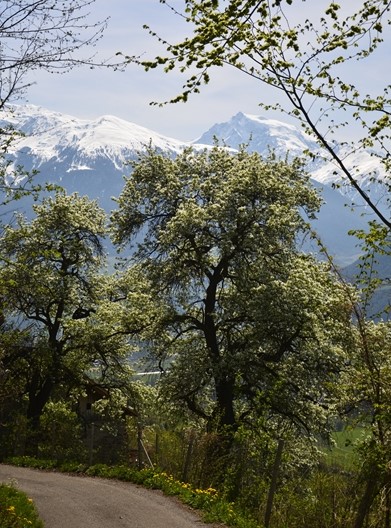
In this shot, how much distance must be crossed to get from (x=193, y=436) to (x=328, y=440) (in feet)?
32.3

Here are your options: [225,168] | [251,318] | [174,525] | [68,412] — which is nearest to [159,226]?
[225,168]

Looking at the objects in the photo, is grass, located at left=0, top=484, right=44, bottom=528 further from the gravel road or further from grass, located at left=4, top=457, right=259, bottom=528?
grass, located at left=4, top=457, right=259, bottom=528

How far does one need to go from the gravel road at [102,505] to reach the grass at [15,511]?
625 millimetres

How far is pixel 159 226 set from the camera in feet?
95.2

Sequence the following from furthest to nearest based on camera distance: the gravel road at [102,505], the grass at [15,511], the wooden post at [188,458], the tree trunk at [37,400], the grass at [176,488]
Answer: the tree trunk at [37,400]
the wooden post at [188,458]
the grass at [176,488]
the gravel road at [102,505]
the grass at [15,511]

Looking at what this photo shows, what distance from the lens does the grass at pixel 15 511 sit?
12.0m

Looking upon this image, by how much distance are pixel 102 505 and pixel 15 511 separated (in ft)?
12.5

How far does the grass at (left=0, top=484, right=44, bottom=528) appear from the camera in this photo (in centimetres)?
1198

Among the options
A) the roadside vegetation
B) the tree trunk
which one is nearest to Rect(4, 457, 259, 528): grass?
the roadside vegetation

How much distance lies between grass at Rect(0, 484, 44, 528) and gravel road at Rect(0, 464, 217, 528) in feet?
2.05

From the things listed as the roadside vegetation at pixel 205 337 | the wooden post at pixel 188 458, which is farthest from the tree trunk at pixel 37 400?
the wooden post at pixel 188 458

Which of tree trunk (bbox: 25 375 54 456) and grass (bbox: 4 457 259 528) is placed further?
tree trunk (bbox: 25 375 54 456)

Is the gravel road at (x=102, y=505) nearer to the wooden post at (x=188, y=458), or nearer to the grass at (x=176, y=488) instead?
the grass at (x=176, y=488)

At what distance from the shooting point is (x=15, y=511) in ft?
42.8
